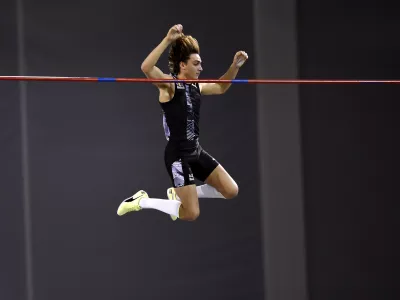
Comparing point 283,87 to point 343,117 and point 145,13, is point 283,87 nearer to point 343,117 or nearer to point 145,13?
point 343,117

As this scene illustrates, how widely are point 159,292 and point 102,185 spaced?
0.89 m

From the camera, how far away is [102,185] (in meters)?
4.78

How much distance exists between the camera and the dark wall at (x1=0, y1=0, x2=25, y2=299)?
4547 millimetres

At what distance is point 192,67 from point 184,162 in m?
0.50

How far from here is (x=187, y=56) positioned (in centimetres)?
355

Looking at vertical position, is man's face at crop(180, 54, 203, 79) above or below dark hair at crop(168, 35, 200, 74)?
below

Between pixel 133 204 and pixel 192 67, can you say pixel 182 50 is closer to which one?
pixel 192 67

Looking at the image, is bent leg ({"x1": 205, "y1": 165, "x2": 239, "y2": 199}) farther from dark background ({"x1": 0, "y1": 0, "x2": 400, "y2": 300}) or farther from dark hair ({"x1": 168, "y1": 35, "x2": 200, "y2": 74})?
dark background ({"x1": 0, "y1": 0, "x2": 400, "y2": 300})

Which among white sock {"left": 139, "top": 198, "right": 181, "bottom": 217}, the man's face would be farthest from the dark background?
the man's face

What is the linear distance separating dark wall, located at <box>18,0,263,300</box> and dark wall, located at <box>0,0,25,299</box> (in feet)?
0.31

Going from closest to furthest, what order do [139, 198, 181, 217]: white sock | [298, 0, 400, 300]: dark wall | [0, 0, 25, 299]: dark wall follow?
1. [139, 198, 181, 217]: white sock
2. [0, 0, 25, 299]: dark wall
3. [298, 0, 400, 300]: dark wall

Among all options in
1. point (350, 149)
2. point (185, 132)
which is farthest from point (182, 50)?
point (350, 149)

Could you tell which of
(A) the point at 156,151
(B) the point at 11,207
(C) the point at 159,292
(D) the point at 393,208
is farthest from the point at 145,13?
(D) the point at 393,208

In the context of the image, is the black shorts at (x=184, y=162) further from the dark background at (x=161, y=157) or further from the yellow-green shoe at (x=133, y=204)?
Answer: the dark background at (x=161, y=157)
